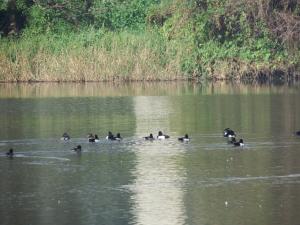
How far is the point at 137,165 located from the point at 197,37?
26.6m

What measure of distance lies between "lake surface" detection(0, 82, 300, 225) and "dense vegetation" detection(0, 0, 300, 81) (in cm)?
819

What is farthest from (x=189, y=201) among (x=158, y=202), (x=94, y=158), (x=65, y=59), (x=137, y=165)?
(x=65, y=59)

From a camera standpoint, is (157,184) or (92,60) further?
(92,60)

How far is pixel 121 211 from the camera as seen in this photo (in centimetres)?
1656

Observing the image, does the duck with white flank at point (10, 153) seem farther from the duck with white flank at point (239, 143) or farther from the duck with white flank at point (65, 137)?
the duck with white flank at point (239, 143)

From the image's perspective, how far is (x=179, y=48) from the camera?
4662 centimetres

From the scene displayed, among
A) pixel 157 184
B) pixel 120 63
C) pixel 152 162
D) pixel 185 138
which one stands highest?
pixel 120 63

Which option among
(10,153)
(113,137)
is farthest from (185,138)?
(10,153)

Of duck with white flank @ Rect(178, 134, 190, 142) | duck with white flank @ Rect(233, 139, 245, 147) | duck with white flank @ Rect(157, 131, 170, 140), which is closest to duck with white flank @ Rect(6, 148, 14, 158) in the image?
duck with white flank @ Rect(157, 131, 170, 140)

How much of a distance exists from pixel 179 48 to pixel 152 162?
2536cm

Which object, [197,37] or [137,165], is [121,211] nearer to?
[137,165]

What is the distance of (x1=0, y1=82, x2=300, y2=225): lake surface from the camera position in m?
16.5

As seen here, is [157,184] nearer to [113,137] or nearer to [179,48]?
[113,137]

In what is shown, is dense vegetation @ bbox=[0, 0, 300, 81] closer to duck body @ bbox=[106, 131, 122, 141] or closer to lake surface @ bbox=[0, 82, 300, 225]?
lake surface @ bbox=[0, 82, 300, 225]
